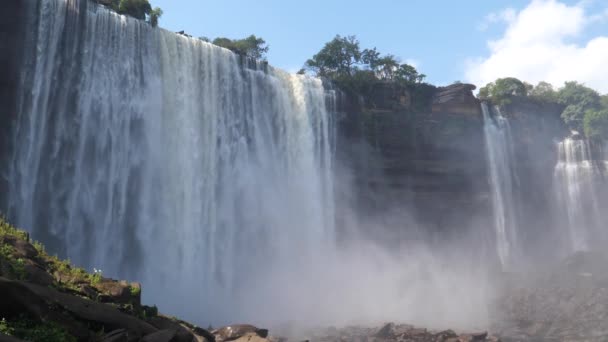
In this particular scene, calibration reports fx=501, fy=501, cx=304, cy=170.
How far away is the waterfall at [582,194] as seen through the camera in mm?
45281

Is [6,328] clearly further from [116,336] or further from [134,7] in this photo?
[134,7]

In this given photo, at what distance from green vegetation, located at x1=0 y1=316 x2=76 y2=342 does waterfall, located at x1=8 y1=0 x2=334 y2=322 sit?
14944 millimetres

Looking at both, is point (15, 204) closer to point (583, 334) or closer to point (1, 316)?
point (1, 316)

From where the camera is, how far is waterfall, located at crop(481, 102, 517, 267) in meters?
43.5

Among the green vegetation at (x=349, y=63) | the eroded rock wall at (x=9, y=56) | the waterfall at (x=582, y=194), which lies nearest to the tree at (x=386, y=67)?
the green vegetation at (x=349, y=63)

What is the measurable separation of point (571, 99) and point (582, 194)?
1181 inches

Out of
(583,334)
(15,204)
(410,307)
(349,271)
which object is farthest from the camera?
(349,271)

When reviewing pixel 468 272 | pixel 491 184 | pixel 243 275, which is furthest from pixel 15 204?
pixel 491 184

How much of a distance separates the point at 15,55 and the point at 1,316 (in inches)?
698

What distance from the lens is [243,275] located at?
2927cm

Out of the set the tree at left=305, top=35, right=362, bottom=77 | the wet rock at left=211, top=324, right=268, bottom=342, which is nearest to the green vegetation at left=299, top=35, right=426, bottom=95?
the tree at left=305, top=35, right=362, bottom=77

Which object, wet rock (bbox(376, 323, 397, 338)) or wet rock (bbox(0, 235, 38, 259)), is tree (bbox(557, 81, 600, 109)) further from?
wet rock (bbox(0, 235, 38, 259))

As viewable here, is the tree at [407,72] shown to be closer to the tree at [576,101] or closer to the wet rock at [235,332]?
the tree at [576,101]

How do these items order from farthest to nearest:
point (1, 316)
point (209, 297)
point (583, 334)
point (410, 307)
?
1. point (410, 307)
2. point (209, 297)
3. point (583, 334)
4. point (1, 316)
